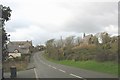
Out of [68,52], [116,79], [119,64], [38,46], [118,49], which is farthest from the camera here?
[38,46]

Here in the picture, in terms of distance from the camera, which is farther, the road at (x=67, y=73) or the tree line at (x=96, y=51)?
the tree line at (x=96, y=51)

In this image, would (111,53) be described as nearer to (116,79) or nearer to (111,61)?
(111,61)

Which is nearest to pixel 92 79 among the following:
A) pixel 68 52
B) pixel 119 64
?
pixel 119 64

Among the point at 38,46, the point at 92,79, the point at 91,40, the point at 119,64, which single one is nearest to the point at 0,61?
the point at 92,79

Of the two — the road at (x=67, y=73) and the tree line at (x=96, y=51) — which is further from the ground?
the tree line at (x=96, y=51)

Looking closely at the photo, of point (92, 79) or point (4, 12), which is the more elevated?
point (4, 12)

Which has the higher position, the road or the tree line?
the tree line

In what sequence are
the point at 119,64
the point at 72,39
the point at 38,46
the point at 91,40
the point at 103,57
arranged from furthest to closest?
1. the point at 38,46
2. the point at 72,39
3. the point at 91,40
4. the point at 103,57
5. the point at 119,64

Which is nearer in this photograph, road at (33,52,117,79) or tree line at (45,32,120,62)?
road at (33,52,117,79)

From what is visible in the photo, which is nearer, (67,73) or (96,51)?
(67,73)

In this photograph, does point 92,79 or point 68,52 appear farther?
point 68,52

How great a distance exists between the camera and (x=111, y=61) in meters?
38.5

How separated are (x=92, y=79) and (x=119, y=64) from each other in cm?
1390

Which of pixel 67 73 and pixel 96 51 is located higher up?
pixel 96 51
